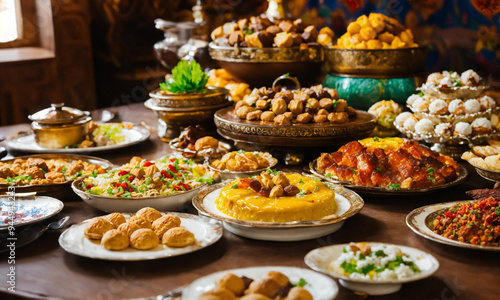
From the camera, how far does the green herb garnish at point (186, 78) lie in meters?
3.21

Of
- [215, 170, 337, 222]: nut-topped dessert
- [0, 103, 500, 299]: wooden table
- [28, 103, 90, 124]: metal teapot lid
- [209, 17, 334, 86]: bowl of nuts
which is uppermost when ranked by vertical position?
[209, 17, 334, 86]: bowl of nuts

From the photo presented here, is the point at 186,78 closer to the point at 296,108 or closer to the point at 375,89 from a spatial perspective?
the point at 296,108

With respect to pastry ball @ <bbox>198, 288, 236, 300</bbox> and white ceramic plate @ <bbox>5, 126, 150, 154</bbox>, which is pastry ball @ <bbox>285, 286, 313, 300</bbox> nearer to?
pastry ball @ <bbox>198, 288, 236, 300</bbox>

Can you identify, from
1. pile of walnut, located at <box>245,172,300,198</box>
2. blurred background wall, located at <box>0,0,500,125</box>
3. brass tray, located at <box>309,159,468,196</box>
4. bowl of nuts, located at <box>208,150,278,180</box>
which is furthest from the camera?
blurred background wall, located at <box>0,0,500,125</box>

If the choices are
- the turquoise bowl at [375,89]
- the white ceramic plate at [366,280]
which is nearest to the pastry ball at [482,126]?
the turquoise bowl at [375,89]

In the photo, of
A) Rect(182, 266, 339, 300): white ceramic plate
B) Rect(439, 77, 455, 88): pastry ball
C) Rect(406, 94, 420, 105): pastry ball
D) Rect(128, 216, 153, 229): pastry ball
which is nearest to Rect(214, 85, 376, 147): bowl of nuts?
Rect(406, 94, 420, 105): pastry ball

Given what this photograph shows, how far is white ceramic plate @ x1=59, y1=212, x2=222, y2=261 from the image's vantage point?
5.40 feet

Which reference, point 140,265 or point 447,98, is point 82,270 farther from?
point 447,98

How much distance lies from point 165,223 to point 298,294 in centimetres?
60

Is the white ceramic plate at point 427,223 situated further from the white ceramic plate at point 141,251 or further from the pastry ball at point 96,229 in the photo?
the pastry ball at point 96,229

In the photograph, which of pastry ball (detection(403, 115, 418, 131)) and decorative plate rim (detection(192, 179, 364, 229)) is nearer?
decorative plate rim (detection(192, 179, 364, 229))

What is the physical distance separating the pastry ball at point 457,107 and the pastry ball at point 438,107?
24 mm

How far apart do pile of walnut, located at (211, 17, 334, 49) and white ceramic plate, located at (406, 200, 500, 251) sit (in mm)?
1575

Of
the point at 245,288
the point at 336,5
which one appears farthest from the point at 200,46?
the point at 245,288
